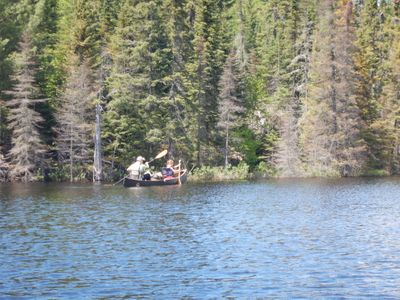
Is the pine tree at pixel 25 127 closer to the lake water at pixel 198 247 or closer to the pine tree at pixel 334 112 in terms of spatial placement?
the lake water at pixel 198 247

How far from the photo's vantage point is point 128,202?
35750mm

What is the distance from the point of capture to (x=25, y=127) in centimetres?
5178

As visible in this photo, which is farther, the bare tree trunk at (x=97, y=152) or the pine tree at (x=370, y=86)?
the pine tree at (x=370, y=86)

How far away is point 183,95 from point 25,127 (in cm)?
1577

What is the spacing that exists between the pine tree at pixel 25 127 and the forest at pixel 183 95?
127 mm

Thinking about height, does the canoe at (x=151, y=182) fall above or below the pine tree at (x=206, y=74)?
below

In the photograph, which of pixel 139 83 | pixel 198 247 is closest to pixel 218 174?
pixel 139 83

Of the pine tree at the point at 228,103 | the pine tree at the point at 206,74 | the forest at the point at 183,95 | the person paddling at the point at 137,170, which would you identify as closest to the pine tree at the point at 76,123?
the forest at the point at 183,95

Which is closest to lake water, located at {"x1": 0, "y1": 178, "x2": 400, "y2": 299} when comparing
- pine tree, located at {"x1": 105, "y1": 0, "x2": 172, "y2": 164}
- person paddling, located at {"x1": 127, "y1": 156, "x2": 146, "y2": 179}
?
person paddling, located at {"x1": 127, "y1": 156, "x2": 146, "y2": 179}

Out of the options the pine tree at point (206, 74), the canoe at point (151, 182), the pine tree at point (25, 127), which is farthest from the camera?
the pine tree at point (206, 74)

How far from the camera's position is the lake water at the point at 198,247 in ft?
51.6

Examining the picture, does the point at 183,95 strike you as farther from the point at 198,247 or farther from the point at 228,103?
the point at 198,247

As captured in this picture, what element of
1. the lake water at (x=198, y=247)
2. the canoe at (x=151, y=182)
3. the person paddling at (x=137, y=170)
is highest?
the person paddling at (x=137, y=170)

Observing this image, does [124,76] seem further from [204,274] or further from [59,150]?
[204,274]
